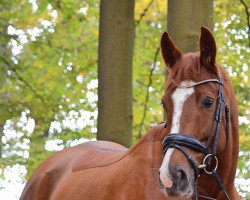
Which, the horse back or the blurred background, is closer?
the horse back

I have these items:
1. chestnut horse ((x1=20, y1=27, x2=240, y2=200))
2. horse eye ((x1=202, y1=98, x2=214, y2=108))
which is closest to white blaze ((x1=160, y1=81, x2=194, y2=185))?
chestnut horse ((x1=20, y1=27, x2=240, y2=200))

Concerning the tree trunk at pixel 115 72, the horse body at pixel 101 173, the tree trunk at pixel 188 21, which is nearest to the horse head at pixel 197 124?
the horse body at pixel 101 173

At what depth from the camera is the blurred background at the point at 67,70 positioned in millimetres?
13164

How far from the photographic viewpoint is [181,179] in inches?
167

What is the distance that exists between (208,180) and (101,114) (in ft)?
13.0

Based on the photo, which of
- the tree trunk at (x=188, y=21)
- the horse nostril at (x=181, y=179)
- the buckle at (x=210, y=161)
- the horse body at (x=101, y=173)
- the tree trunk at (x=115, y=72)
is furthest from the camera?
the tree trunk at (x=115, y=72)

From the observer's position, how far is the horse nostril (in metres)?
4.23

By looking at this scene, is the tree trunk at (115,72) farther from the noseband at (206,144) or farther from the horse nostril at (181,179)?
the horse nostril at (181,179)

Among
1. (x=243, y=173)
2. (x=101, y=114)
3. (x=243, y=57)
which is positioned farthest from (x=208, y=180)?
(x=243, y=173)

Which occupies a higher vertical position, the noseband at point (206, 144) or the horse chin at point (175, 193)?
the noseband at point (206, 144)

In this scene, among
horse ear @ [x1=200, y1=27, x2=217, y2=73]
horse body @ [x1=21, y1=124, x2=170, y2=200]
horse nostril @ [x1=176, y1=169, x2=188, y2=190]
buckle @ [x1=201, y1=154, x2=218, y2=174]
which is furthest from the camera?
horse body @ [x1=21, y1=124, x2=170, y2=200]

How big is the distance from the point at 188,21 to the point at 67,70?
24.6 ft

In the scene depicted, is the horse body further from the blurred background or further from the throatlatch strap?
the blurred background

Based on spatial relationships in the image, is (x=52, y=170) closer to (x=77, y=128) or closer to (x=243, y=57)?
(x=243, y=57)
